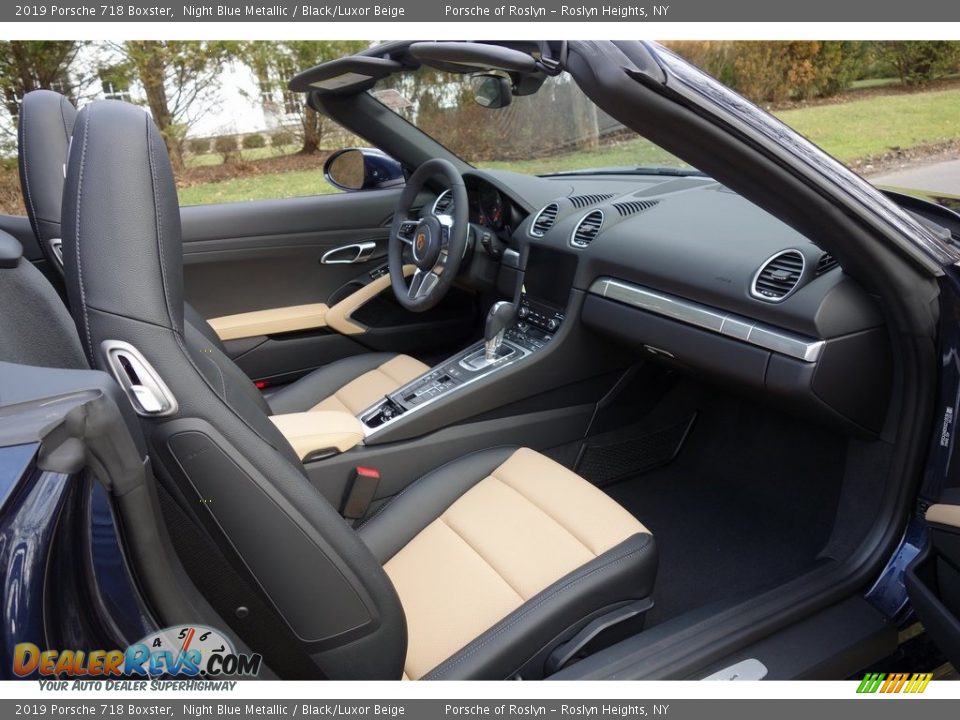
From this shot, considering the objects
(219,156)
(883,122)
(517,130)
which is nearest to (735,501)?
(517,130)

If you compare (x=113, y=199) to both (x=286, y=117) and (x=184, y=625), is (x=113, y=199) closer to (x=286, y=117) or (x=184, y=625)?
(x=184, y=625)

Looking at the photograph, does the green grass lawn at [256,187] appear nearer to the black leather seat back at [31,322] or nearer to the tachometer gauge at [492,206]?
the tachometer gauge at [492,206]

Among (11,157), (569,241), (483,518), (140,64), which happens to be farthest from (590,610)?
(140,64)

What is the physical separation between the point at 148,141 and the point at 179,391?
37 cm

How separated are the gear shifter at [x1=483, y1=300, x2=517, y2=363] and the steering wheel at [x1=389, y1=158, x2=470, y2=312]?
20 cm

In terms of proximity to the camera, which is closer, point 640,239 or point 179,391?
point 179,391

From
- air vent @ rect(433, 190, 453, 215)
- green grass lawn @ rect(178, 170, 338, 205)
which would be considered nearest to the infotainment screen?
air vent @ rect(433, 190, 453, 215)

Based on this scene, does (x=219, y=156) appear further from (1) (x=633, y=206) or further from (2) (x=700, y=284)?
(2) (x=700, y=284)

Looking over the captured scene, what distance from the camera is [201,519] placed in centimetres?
105

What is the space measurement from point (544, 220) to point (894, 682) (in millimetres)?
1786

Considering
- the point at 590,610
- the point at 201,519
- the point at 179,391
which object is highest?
the point at 179,391

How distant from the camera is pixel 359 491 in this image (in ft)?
6.65

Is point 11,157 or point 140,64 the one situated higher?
point 140,64

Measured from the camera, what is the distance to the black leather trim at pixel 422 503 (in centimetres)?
177
